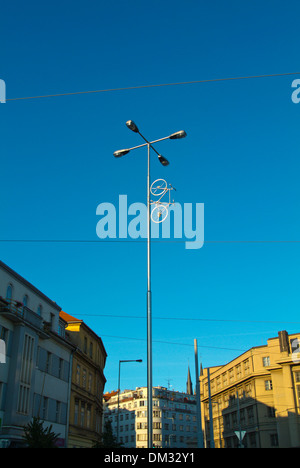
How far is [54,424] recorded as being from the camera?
34.9 metres

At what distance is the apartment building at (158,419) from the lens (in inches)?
4690

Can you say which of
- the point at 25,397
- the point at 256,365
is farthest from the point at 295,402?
the point at 25,397

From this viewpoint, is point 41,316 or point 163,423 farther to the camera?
point 163,423

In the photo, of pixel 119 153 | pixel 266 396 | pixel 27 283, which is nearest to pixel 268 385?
pixel 266 396

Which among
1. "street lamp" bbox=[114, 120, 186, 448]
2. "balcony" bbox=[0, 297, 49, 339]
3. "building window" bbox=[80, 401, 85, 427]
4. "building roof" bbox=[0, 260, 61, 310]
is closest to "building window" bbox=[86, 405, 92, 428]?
"building window" bbox=[80, 401, 85, 427]

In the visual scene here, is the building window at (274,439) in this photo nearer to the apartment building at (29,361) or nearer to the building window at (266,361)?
the building window at (266,361)

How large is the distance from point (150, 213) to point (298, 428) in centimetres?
5299

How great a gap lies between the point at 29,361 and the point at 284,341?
46.5 metres

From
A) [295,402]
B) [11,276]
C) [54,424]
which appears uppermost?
[11,276]

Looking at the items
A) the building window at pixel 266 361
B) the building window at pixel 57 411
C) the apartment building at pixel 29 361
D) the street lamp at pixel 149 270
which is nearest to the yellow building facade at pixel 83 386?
the apartment building at pixel 29 361

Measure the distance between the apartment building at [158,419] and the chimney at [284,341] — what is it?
Result: 59.6m

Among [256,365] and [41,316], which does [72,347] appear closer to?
[41,316]
